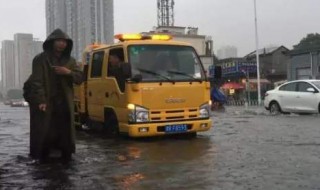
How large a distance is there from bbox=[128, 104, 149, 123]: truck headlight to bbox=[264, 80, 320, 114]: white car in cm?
981

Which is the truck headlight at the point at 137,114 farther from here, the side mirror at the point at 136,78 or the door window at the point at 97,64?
the door window at the point at 97,64

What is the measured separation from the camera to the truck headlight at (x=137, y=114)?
10734 mm

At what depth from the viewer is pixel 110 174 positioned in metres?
7.14

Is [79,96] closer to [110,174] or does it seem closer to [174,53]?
[174,53]

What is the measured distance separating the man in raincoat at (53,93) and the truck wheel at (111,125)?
356cm

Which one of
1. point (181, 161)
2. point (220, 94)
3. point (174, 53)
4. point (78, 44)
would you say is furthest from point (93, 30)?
point (181, 161)

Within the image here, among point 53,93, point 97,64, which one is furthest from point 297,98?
point 53,93

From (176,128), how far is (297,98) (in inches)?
384

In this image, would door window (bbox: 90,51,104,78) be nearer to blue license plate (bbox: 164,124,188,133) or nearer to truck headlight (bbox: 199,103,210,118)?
blue license plate (bbox: 164,124,188,133)

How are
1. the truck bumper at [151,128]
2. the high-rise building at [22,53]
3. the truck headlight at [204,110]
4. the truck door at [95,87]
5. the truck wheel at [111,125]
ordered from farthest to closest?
the high-rise building at [22,53]
the truck door at [95,87]
the truck wheel at [111,125]
the truck headlight at [204,110]
the truck bumper at [151,128]

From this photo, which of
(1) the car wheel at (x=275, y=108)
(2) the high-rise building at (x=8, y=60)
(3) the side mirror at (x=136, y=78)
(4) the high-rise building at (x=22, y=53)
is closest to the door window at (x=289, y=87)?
(1) the car wheel at (x=275, y=108)

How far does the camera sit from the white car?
18938mm

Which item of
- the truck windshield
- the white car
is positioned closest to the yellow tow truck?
the truck windshield

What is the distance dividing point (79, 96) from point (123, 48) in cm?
307
